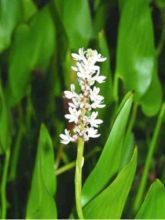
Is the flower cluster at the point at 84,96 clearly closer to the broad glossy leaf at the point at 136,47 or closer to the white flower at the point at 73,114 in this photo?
the white flower at the point at 73,114

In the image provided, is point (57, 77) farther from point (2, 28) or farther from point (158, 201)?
point (158, 201)

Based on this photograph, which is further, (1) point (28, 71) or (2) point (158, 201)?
(1) point (28, 71)

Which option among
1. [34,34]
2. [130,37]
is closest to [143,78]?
[130,37]

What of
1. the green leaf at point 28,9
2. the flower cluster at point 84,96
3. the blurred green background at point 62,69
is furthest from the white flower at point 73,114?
the green leaf at point 28,9

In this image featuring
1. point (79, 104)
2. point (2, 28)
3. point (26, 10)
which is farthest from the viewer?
point (26, 10)

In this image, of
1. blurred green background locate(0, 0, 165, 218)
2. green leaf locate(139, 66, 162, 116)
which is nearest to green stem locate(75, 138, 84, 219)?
blurred green background locate(0, 0, 165, 218)
